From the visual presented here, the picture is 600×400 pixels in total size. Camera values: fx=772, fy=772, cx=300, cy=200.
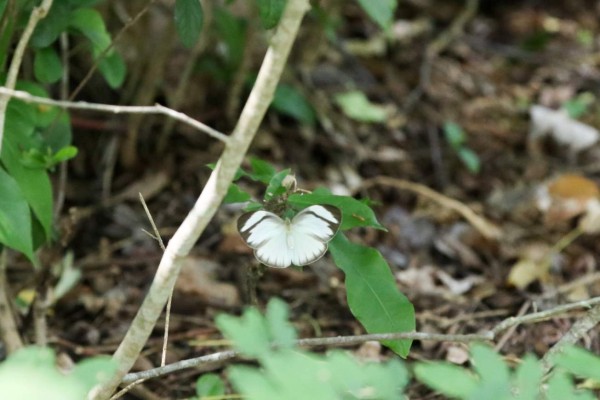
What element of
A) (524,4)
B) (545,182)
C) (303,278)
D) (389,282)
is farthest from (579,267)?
(524,4)

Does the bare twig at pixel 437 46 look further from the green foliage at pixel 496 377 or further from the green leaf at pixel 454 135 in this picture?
the green foliage at pixel 496 377

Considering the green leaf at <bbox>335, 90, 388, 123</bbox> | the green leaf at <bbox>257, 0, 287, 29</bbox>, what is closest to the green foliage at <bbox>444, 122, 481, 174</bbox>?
the green leaf at <bbox>335, 90, 388, 123</bbox>

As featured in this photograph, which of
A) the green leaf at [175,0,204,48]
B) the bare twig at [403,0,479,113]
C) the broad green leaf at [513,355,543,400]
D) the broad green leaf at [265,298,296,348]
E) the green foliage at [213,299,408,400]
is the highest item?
the bare twig at [403,0,479,113]

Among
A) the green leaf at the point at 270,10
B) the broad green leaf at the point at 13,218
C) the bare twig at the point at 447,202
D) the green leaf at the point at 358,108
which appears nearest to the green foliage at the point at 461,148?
the bare twig at the point at 447,202

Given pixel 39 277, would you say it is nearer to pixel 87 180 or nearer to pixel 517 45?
pixel 87 180

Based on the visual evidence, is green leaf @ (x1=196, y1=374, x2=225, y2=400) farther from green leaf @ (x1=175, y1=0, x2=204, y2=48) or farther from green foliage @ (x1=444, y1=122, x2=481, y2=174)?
green foliage @ (x1=444, y1=122, x2=481, y2=174)

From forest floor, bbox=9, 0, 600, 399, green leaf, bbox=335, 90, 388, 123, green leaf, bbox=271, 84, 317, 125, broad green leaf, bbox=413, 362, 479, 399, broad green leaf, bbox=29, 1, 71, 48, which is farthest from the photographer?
green leaf, bbox=335, 90, 388, 123
